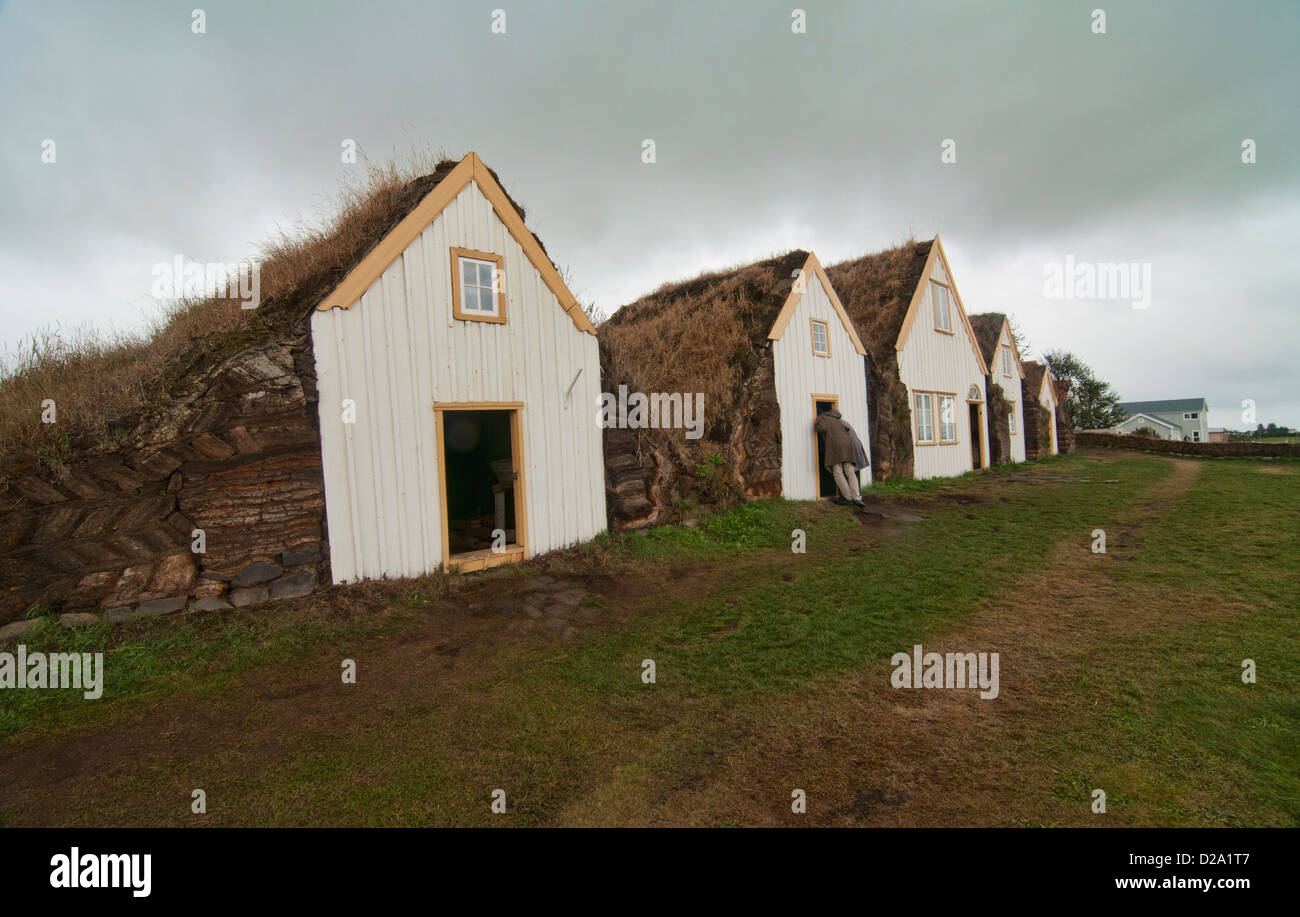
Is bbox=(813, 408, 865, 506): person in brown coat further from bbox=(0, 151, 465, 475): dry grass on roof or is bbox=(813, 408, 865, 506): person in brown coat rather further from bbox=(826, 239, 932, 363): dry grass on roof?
bbox=(0, 151, 465, 475): dry grass on roof

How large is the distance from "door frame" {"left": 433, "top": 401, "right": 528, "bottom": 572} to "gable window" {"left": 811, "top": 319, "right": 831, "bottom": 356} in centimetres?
978

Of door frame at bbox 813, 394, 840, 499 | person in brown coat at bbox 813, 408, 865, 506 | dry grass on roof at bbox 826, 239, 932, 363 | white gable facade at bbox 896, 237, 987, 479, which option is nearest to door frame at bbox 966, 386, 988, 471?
white gable facade at bbox 896, 237, 987, 479

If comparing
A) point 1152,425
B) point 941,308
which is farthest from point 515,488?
point 1152,425

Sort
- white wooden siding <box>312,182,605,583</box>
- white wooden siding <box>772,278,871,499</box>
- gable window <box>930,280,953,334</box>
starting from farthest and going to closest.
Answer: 1. gable window <box>930,280,953,334</box>
2. white wooden siding <box>772,278,871,499</box>
3. white wooden siding <box>312,182,605,583</box>

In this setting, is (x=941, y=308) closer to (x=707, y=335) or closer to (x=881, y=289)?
(x=881, y=289)

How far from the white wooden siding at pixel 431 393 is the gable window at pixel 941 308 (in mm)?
16390

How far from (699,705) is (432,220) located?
7689 millimetres

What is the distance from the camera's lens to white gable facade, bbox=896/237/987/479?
19.7 m

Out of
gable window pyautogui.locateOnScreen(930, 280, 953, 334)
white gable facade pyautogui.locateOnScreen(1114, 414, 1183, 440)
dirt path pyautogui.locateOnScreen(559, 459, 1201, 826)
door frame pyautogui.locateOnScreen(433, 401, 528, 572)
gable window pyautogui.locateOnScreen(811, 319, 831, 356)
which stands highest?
gable window pyautogui.locateOnScreen(930, 280, 953, 334)

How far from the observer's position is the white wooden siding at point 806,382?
14.8 meters

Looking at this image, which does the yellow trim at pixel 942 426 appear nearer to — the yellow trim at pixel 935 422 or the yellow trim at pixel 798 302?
Answer: the yellow trim at pixel 935 422

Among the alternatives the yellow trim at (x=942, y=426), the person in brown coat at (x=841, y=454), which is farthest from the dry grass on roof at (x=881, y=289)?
the person in brown coat at (x=841, y=454)
